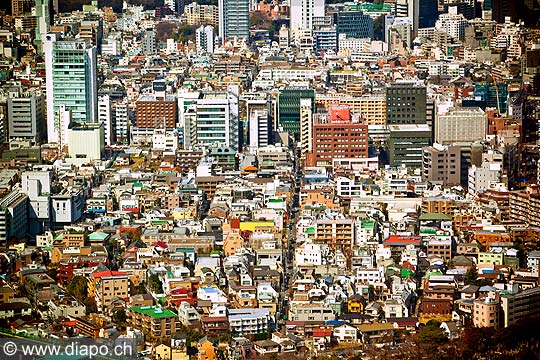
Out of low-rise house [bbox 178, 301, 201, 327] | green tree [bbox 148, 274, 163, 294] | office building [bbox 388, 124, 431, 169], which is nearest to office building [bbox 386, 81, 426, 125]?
office building [bbox 388, 124, 431, 169]

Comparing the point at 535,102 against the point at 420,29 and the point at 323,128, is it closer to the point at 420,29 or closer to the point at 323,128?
the point at 323,128

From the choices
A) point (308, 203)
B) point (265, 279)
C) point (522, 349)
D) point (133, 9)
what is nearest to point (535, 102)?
point (308, 203)

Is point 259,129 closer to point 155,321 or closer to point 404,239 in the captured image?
point 404,239

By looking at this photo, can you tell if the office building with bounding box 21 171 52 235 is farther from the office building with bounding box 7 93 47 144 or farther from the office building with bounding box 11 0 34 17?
the office building with bounding box 11 0 34 17

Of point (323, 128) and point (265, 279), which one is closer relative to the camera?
point (265, 279)

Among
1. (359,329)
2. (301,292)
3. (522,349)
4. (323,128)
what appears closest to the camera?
(522,349)
